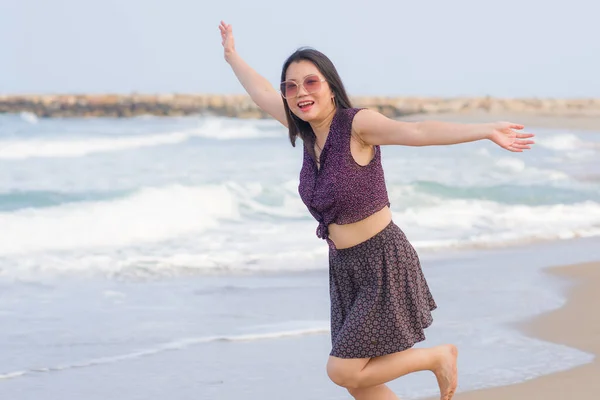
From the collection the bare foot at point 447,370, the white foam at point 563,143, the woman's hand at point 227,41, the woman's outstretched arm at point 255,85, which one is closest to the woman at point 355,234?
the bare foot at point 447,370

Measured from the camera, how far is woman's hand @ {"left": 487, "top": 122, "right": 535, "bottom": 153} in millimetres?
3303

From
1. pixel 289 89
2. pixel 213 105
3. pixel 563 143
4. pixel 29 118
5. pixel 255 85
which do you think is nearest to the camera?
pixel 289 89

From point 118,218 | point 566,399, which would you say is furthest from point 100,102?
point 566,399

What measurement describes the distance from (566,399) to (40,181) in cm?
1321

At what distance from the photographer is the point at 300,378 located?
494cm

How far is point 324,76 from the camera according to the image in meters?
3.66

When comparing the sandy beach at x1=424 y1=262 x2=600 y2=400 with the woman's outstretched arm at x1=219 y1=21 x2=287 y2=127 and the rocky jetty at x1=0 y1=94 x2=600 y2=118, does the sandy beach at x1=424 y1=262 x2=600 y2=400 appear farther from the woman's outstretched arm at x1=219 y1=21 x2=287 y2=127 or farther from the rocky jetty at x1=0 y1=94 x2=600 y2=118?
the rocky jetty at x1=0 y1=94 x2=600 y2=118

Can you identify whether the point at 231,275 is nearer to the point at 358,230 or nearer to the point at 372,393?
the point at 372,393

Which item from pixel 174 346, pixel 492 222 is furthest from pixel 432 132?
pixel 492 222

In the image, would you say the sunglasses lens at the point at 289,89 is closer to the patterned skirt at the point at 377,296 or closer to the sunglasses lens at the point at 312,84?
the sunglasses lens at the point at 312,84

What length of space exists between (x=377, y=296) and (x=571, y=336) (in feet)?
7.90

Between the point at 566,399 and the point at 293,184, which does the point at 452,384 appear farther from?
the point at 293,184

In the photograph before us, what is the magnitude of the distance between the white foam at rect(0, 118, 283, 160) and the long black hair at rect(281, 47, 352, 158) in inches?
688

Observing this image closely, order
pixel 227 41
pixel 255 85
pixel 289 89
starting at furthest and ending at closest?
pixel 227 41 < pixel 255 85 < pixel 289 89
